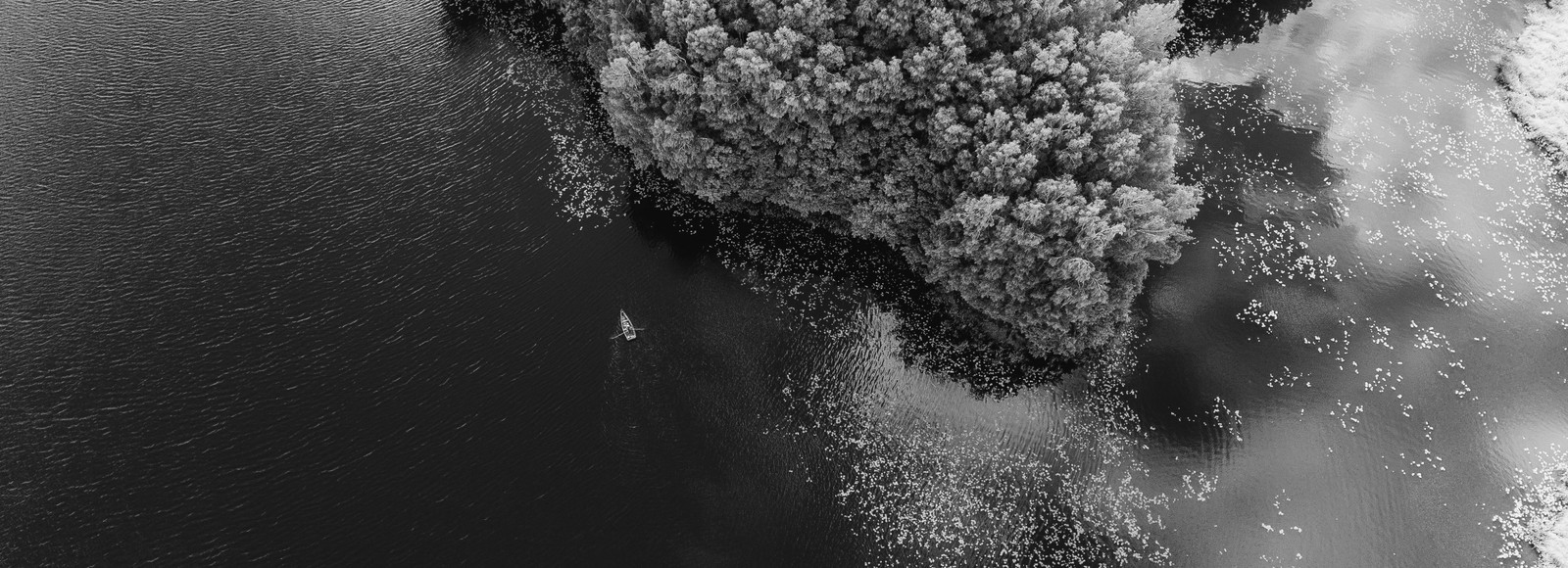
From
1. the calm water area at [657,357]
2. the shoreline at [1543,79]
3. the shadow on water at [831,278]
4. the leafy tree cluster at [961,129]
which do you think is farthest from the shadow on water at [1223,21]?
the shadow on water at [831,278]

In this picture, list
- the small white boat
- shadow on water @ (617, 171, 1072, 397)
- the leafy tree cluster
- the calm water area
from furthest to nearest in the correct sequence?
the small white boat
shadow on water @ (617, 171, 1072, 397)
the leafy tree cluster
the calm water area

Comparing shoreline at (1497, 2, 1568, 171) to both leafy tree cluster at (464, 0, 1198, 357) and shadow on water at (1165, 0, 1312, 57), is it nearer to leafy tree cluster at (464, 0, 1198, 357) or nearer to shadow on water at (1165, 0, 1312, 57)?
shadow on water at (1165, 0, 1312, 57)

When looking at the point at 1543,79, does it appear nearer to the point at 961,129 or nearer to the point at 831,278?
the point at 961,129

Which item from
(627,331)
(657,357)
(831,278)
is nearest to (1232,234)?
(831,278)

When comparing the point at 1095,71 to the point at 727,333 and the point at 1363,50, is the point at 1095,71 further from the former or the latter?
the point at 1363,50

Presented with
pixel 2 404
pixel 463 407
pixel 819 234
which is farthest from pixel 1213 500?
pixel 2 404

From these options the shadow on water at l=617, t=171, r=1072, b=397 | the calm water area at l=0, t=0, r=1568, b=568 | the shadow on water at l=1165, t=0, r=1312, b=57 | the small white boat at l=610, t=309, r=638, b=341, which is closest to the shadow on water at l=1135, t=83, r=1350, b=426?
the calm water area at l=0, t=0, r=1568, b=568

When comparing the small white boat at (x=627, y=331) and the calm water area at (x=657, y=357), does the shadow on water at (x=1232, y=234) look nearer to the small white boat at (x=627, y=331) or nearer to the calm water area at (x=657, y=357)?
the calm water area at (x=657, y=357)
